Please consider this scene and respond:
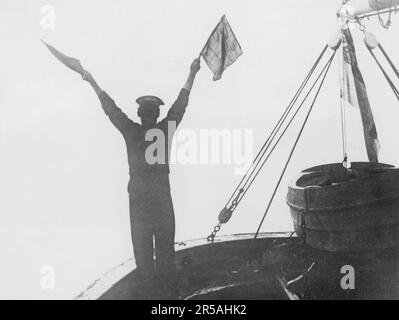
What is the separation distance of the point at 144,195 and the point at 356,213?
2.66 m

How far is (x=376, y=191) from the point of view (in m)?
4.66

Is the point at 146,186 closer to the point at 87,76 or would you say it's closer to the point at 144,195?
the point at 144,195

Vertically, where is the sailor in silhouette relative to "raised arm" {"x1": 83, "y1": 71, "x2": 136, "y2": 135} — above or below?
below

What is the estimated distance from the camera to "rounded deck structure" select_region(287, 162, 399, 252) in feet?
15.3

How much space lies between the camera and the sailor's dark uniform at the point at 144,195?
4.12m

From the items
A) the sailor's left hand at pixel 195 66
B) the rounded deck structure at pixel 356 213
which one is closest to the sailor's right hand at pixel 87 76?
the sailor's left hand at pixel 195 66

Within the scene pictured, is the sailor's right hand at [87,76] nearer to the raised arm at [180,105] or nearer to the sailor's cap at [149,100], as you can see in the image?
the sailor's cap at [149,100]

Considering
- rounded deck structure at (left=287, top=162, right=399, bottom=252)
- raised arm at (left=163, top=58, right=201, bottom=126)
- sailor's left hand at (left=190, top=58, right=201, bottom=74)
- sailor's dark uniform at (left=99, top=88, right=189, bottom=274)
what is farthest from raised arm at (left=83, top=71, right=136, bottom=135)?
rounded deck structure at (left=287, top=162, right=399, bottom=252)

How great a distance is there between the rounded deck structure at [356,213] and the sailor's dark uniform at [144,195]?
→ 2.08 m

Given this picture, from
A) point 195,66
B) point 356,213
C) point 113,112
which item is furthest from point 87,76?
point 356,213

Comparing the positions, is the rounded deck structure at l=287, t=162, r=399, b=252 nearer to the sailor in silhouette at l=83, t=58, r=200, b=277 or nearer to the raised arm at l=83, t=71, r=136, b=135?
the sailor in silhouette at l=83, t=58, r=200, b=277

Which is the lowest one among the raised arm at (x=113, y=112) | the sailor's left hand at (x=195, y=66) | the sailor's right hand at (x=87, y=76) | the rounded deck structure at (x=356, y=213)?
the rounded deck structure at (x=356, y=213)

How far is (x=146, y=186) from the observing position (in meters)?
4.13
